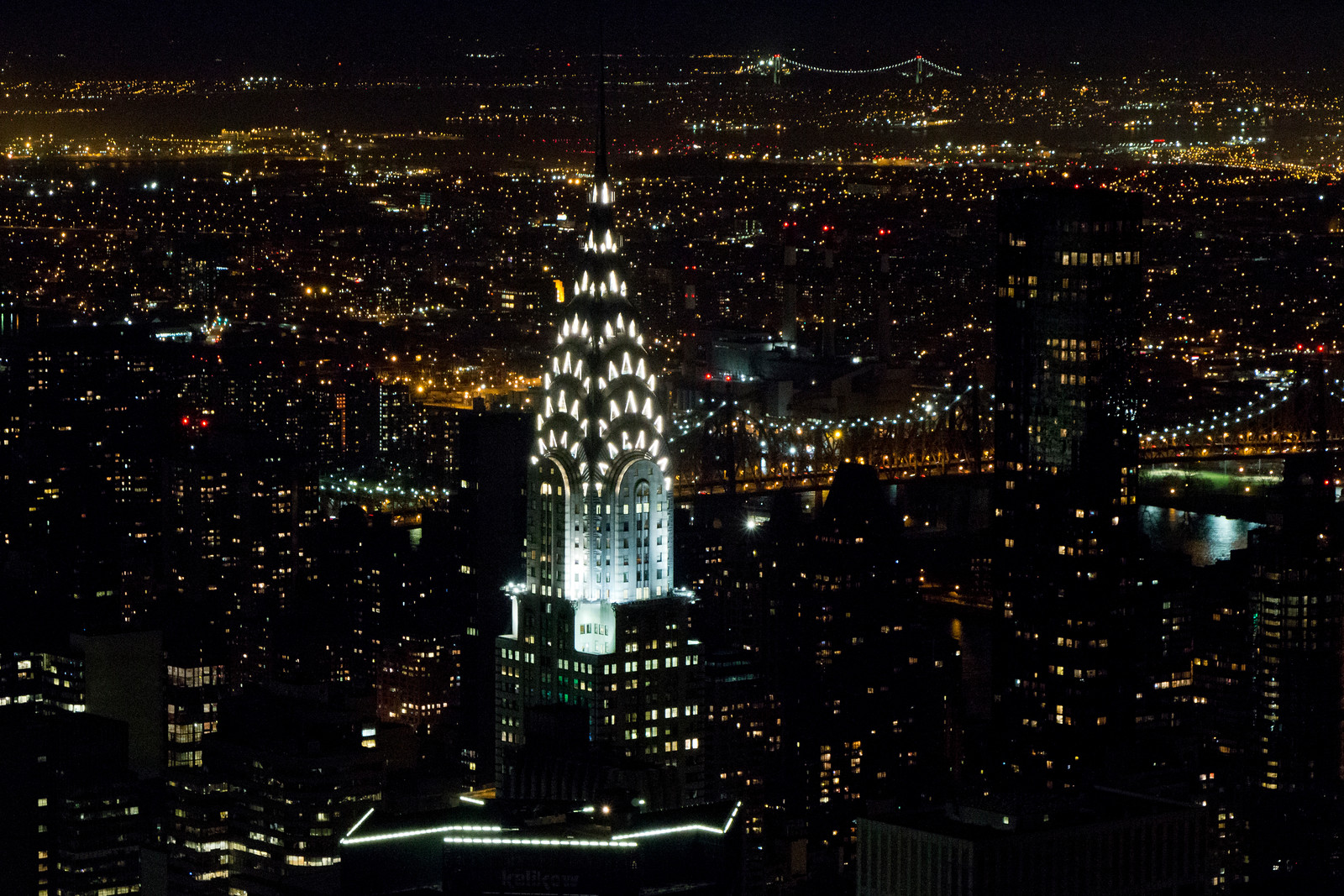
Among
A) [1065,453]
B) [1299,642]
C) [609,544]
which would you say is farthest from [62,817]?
[1299,642]

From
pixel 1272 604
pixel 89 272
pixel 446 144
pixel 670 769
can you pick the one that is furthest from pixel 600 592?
pixel 89 272

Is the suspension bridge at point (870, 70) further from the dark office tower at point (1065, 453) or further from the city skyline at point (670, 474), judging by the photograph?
the dark office tower at point (1065, 453)

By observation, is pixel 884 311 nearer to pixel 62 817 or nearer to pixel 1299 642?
pixel 1299 642

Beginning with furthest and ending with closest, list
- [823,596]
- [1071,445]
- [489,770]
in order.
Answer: [823,596]
[1071,445]
[489,770]

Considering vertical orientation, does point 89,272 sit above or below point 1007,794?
above

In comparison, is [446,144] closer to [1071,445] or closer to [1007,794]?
[1071,445]

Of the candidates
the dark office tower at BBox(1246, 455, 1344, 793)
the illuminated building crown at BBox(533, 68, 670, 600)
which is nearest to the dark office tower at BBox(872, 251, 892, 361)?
the dark office tower at BBox(1246, 455, 1344, 793)
